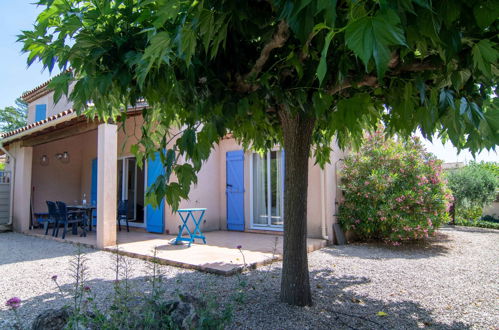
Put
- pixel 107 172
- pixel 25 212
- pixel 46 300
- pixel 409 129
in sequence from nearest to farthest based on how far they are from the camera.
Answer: pixel 409 129
pixel 46 300
pixel 107 172
pixel 25 212

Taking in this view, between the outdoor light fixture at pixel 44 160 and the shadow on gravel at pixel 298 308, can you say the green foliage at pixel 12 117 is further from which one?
the shadow on gravel at pixel 298 308

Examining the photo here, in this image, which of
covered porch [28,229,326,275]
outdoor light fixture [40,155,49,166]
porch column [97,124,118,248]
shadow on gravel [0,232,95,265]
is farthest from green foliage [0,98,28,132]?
porch column [97,124,118,248]

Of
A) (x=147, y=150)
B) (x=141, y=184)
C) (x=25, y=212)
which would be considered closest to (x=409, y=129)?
(x=147, y=150)

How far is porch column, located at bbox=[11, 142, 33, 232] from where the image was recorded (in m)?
8.85

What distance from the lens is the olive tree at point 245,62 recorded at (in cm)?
126

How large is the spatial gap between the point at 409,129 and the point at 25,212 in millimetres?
9892

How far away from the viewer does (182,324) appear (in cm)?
209

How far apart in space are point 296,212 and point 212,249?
128 inches

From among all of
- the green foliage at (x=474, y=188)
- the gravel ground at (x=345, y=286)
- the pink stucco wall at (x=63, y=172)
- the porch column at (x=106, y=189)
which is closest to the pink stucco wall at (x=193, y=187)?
the pink stucco wall at (x=63, y=172)

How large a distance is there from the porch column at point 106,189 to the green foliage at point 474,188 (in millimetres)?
11406

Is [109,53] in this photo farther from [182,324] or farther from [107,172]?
[107,172]

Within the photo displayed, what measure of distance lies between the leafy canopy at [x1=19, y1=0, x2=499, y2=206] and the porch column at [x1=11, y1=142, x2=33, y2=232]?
8132mm

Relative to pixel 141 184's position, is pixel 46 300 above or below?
below

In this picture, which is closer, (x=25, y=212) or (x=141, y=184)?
(x=25, y=212)
